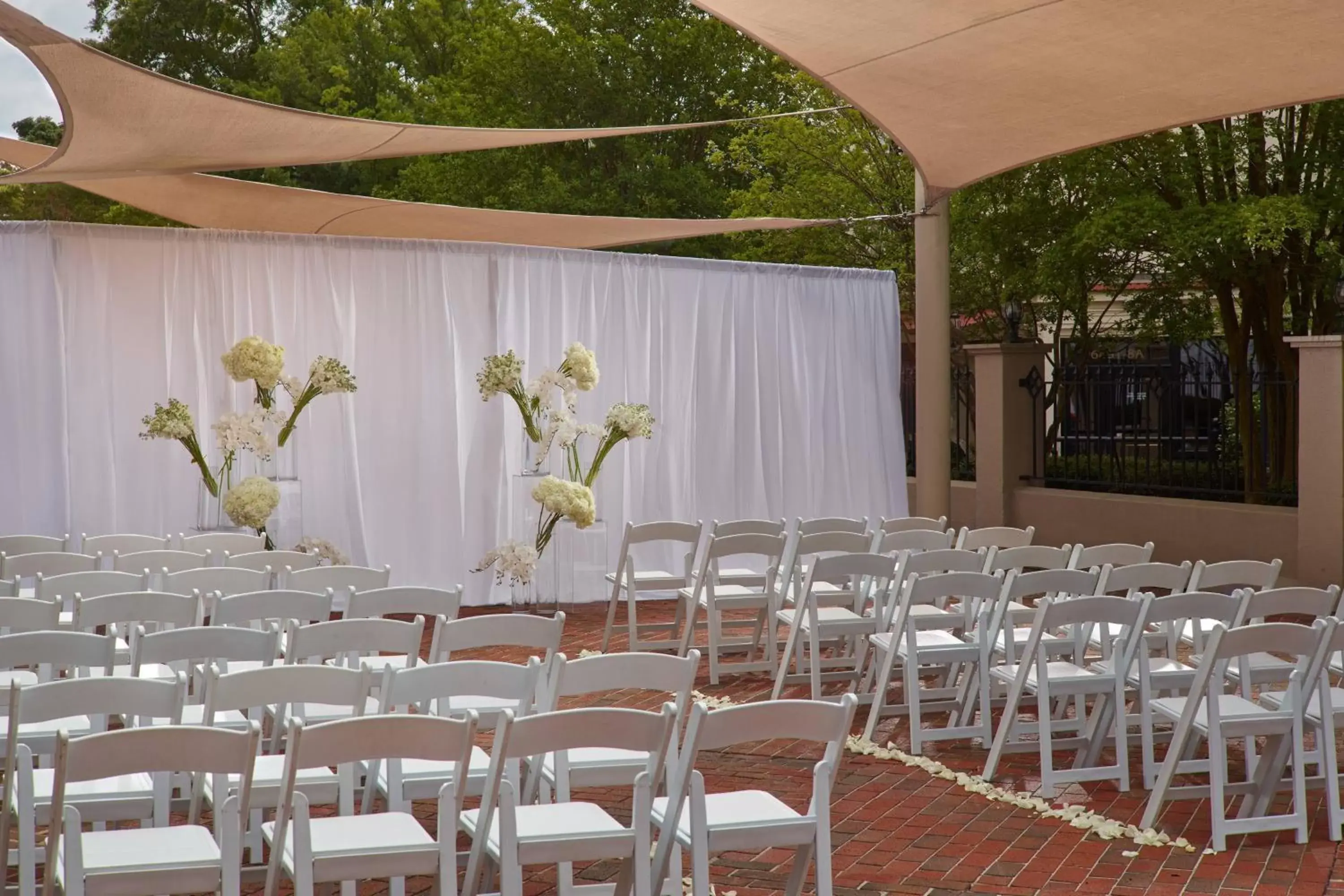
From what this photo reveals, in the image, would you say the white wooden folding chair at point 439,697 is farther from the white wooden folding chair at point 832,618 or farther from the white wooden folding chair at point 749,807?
the white wooden folding chair at point 832,618

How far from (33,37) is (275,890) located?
10.3 feet

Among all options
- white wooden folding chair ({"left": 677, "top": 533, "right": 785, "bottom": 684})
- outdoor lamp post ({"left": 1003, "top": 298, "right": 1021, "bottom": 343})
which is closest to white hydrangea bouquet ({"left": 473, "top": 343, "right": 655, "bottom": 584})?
white wooden folding chair ({"left": 677, "top": 533, "right": 785, "bottom": 684})

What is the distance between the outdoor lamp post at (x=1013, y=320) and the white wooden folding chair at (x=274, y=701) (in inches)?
384

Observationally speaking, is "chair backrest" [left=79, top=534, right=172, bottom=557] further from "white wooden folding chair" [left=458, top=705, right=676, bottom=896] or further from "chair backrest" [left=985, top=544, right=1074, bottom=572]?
"white wooden folding chair" [left=458, top=705, right=676, bottom=896]

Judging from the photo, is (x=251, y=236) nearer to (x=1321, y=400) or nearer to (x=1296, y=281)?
(x=1321, y=400)

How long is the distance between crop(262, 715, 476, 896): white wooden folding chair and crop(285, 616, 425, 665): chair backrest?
101cm

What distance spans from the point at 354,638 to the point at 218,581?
168 cm

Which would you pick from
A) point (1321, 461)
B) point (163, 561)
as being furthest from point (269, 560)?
point (1321, 461)

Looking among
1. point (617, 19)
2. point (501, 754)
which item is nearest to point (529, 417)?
point (501, 754)

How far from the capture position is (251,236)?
938 cm

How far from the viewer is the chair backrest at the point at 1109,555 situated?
22.3 feet

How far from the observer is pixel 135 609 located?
518 cm

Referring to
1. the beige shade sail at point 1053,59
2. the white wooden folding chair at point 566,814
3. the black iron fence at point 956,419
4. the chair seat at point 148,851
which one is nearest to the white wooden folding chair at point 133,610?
the chair seat at point 148,851

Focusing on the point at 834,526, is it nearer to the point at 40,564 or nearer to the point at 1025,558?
the point at 1025,558
